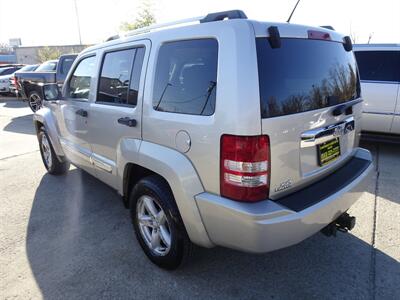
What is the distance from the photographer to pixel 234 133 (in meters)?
1.92

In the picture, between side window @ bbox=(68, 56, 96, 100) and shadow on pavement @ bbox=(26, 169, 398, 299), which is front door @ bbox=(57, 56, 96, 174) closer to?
side window @ bbox=(68, 56, 96, 100)

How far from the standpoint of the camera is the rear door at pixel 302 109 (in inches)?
78.6

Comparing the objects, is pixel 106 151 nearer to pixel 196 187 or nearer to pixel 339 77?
pixel 196 187

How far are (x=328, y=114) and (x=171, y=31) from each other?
1.30m

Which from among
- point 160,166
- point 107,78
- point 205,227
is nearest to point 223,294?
point 205,227

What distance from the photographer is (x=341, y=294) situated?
7.88 ft

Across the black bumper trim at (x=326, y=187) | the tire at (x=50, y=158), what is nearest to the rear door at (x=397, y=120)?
the black bumper trim at (x=326, y=187)

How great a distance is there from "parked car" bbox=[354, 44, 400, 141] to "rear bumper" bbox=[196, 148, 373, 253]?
4.14 metres

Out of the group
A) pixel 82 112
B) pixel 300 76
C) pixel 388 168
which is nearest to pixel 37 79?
pixel 82 112

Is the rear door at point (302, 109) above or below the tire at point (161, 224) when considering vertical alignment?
above

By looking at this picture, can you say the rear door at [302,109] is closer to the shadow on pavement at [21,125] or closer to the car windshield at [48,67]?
the shadow on pavement at [21,125]

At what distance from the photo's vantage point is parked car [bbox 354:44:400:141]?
5.64 meters

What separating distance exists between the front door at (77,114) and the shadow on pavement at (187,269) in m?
0.83

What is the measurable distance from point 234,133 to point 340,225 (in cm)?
136
